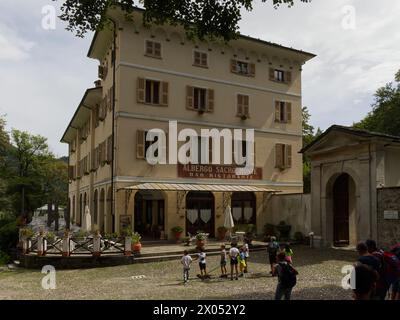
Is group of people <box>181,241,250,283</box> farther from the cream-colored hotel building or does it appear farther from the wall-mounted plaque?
the cream-colored hotel building

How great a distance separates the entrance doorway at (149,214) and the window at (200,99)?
18.9 feet

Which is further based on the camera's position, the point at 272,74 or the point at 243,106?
the point at 272,74

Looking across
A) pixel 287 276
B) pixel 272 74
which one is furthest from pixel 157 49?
pixel 287 276

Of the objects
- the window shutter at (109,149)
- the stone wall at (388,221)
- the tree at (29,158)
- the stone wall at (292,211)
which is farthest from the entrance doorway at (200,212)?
the tree at (29,158)

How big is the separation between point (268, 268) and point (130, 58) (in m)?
13.9

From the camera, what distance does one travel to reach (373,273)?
5.11 meters

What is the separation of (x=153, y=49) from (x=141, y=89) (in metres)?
2.57

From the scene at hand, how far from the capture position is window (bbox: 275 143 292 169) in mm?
28219

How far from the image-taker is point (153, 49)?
24.1 meters

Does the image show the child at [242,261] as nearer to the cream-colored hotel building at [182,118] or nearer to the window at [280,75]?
the cream-colored hotel building at [182,118]

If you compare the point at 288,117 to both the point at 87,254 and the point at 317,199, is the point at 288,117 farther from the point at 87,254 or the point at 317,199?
the point at 87,254

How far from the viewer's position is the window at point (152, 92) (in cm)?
2356

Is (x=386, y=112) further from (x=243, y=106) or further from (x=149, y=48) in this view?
(x=149, y=48)
